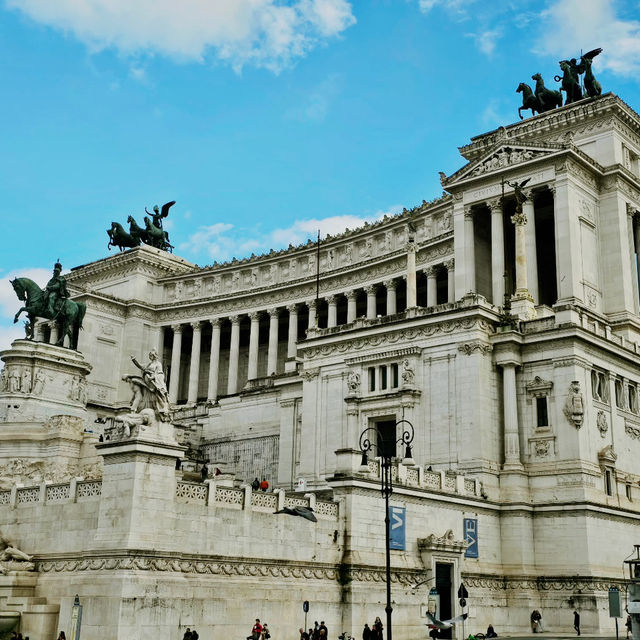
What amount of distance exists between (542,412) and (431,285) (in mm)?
32128

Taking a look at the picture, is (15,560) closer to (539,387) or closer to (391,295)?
(539,387)

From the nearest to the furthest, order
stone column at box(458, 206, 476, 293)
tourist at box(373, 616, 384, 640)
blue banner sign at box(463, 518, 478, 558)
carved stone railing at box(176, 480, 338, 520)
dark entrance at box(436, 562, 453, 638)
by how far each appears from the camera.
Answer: carved stone railing at box(176, 480, 338, 520) → tourist at box(373, 616, 384, 640) → dark entrance at box(436, 562, 453, 638) → blue banner sign at box(463, 518, 478, 558) → stone column at box(458, 206, 476, 293)

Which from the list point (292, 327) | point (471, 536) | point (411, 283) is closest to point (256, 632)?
point (471, 536)

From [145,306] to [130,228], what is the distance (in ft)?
42.8

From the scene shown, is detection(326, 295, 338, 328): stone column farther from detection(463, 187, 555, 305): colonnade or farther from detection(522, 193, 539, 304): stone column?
detection(522, 193, 539, 304): stone column

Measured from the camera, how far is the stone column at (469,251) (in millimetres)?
73125

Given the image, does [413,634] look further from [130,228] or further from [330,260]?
[130,228]

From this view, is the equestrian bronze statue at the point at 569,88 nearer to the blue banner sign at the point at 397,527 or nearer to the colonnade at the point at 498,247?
the colonnade at the point at 498,247

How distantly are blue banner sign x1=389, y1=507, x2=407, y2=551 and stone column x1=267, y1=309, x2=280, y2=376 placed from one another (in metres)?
50.4

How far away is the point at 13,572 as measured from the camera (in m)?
36.6

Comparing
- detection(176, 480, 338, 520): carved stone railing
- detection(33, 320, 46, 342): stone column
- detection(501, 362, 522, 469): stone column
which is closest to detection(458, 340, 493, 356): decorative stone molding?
detection(501, 362, 522, 469): stone column

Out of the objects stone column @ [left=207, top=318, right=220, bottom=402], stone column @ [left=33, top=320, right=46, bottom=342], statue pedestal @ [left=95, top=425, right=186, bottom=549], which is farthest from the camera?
stone column @ [left=207, top=318, right=220, bottom=402]

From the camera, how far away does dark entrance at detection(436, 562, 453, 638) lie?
144ft

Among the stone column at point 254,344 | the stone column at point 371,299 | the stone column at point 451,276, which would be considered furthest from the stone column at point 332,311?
the stone column at point 451,276
